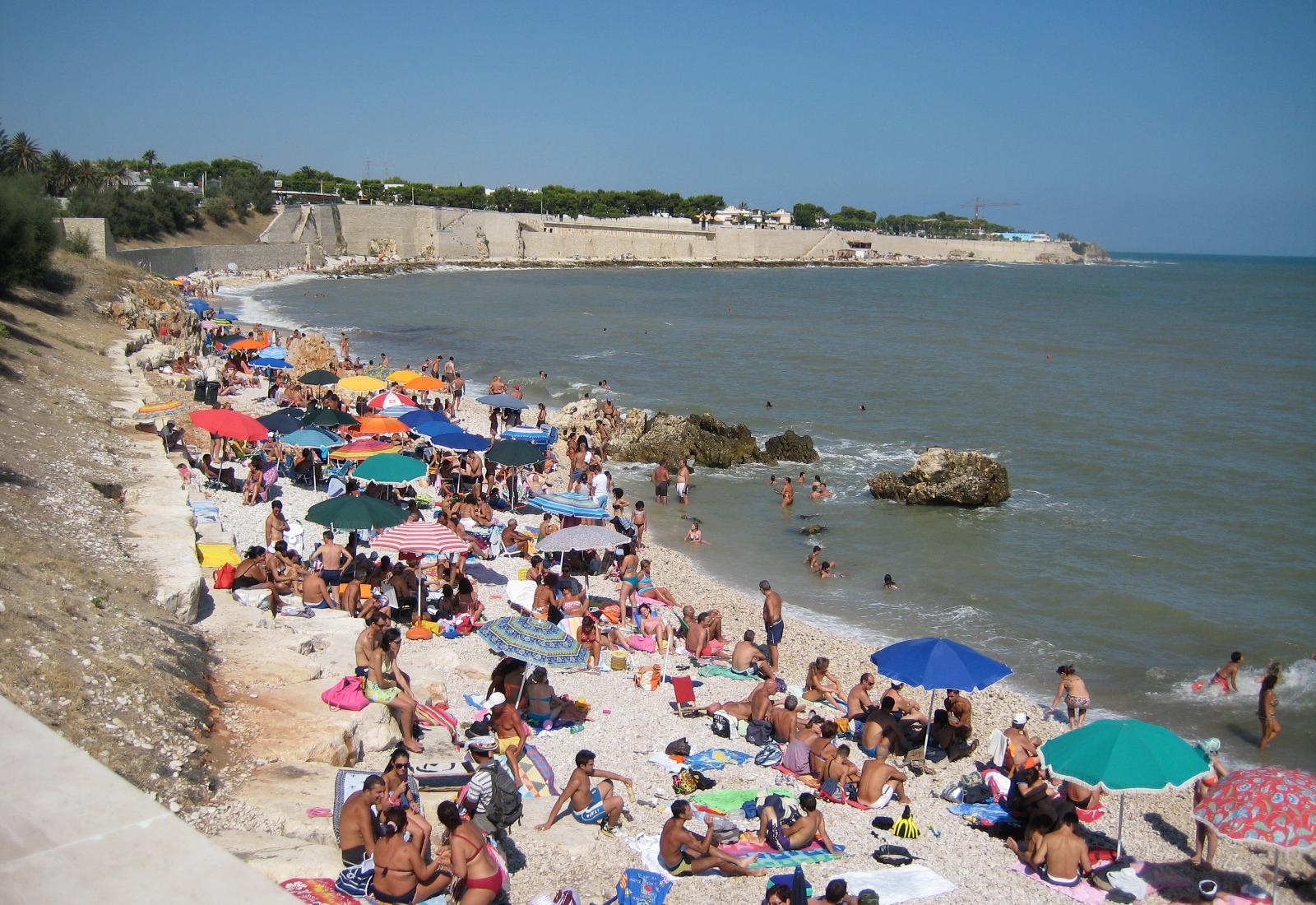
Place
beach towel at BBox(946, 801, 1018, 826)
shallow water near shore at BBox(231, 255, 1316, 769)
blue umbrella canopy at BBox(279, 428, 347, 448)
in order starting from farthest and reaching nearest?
blue umbrella canopy at BBox(279, 428, 347, 448), shallow water near shore at BBox(231, 255, 1316, 769), beach towel at BBox(946, 801, 1018, 826)

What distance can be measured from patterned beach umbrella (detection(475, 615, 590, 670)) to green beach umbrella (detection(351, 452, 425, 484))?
5369 mm

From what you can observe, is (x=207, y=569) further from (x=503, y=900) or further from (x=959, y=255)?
(x=959, y=255)

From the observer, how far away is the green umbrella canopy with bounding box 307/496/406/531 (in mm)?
11305

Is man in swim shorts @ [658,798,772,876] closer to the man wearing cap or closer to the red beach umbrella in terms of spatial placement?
the man wearing cap

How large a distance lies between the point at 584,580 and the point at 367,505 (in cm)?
300

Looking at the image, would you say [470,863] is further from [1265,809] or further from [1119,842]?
[1265,809]

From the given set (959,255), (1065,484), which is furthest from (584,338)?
(959,255)

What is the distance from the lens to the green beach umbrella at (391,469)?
44.5 feet

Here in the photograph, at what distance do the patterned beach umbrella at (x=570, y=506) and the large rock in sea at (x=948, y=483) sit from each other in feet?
27.2

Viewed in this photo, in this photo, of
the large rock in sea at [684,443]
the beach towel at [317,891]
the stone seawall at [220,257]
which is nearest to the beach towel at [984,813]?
the beach towel at [317,891]

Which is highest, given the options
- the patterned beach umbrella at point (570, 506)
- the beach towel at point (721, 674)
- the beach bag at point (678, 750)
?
the patterned beach umbrella at point (570, 506)

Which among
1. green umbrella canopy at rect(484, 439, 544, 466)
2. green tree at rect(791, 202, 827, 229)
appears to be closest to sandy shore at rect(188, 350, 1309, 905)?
green umbrella canopy at rect(484, 439, 544, 466)

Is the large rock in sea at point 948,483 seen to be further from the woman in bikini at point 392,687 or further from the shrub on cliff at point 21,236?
the shrub on cliff at point 21,236

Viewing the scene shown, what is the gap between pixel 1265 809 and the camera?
6566 millimetres
